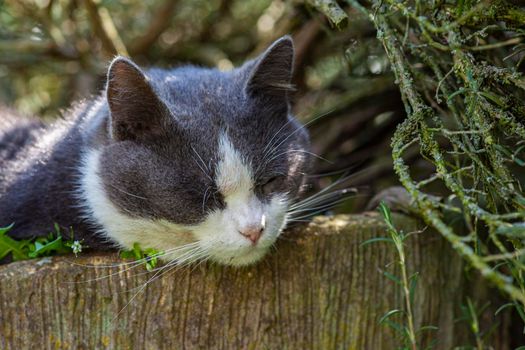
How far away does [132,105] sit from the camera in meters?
2.05

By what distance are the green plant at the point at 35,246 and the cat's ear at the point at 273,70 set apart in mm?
795

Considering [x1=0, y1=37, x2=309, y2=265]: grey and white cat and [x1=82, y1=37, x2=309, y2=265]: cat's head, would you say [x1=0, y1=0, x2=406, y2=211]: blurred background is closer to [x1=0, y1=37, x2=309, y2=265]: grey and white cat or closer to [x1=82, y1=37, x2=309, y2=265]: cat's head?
[x1=0, y1=37, x2=309, y2=265]: grey and white cat

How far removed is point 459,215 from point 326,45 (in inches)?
49.1

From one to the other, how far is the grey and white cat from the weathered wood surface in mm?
120

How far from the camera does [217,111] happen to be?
2139 mm

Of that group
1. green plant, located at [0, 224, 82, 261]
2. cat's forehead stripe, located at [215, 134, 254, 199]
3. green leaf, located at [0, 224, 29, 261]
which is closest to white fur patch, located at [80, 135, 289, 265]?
cat's forehead stripe, located at [215, 134, 254, 199]

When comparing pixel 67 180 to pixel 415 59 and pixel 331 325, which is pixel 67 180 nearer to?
pixel 331 325

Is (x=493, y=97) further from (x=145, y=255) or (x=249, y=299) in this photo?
(x=145, y=255)

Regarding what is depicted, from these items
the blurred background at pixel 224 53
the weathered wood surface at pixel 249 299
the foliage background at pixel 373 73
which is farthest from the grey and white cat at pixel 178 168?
the blurred background at pixel 224 53

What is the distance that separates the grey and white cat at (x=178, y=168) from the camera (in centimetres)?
197

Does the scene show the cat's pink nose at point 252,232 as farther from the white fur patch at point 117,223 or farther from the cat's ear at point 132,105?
the cat's ear at point 132,105

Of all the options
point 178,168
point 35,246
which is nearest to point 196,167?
point 178,168

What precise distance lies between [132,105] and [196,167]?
291mm

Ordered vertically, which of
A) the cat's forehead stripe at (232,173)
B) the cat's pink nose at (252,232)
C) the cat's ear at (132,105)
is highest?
the cat's ear at (132,105)
